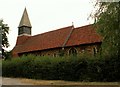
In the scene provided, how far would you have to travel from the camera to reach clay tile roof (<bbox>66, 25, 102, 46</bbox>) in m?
46.6

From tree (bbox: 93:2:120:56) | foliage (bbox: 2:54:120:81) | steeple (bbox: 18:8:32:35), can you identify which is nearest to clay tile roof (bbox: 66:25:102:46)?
foliage (bbox: 2:54:120:81)

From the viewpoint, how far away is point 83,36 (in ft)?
163

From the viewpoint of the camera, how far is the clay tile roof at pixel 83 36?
46600 mm

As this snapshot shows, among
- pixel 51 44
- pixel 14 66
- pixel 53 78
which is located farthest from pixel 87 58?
pixel 51 44

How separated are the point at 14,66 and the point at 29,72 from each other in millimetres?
4881

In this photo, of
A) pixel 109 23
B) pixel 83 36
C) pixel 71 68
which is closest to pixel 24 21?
pixel 83 36

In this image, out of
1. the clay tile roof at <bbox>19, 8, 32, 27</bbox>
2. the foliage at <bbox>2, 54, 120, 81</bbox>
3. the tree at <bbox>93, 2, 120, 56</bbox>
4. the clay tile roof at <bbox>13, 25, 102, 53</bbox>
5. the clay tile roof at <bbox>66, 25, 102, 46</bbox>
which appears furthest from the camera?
the clay tile roof at <bbox>19, 8, 32, 27</bbox>

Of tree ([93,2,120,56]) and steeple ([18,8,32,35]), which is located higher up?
steeple ([18,8,32,35])

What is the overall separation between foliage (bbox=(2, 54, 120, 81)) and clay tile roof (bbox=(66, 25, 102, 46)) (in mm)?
12235

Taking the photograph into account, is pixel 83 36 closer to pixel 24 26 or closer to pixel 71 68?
pixel 71 68

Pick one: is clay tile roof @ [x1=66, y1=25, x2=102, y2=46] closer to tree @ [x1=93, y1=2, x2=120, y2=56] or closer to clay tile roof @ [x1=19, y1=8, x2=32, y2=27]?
tree @ [x1=93, y1=2, x2=120, y2=56]

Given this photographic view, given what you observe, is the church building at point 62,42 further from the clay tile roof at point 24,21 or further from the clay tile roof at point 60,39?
the clay tile roof at point 24,21

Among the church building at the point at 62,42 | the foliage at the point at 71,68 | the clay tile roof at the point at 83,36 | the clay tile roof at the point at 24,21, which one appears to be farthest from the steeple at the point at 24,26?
the foliage at the point at 71,68

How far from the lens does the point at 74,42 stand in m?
50.2
